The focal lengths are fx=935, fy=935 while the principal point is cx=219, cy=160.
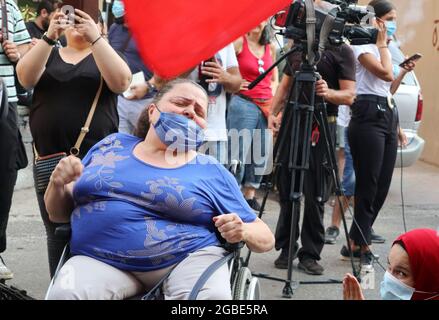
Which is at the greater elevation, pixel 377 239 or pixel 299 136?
pixel 299 136

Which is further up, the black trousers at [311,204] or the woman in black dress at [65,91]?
the woman in black dress at [65,91]

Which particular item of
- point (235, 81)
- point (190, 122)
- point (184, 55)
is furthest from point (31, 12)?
point (184, 55)

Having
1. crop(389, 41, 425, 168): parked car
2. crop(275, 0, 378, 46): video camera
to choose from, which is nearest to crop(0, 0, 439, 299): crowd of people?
crop(275, 0, 378, 46): video camera

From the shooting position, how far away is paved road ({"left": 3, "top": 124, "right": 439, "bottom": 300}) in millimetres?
6145

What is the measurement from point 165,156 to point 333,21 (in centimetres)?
159

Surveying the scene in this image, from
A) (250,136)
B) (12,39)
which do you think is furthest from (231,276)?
(250,136)

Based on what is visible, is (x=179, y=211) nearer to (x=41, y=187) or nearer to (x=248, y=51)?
(x=41, y=187)

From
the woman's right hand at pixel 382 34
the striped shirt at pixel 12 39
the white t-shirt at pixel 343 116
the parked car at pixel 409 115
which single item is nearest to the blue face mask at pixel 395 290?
the striped shirt at pixel 12 39

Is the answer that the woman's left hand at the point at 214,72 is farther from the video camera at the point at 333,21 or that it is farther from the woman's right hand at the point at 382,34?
the woman's right hand at the point at 382,34

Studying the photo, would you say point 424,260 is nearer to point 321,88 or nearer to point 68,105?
point 68,105

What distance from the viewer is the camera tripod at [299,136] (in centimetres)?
573

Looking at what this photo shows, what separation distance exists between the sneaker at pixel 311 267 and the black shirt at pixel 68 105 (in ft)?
6.94

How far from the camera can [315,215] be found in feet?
21.4

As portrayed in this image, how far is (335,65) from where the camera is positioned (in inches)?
257
